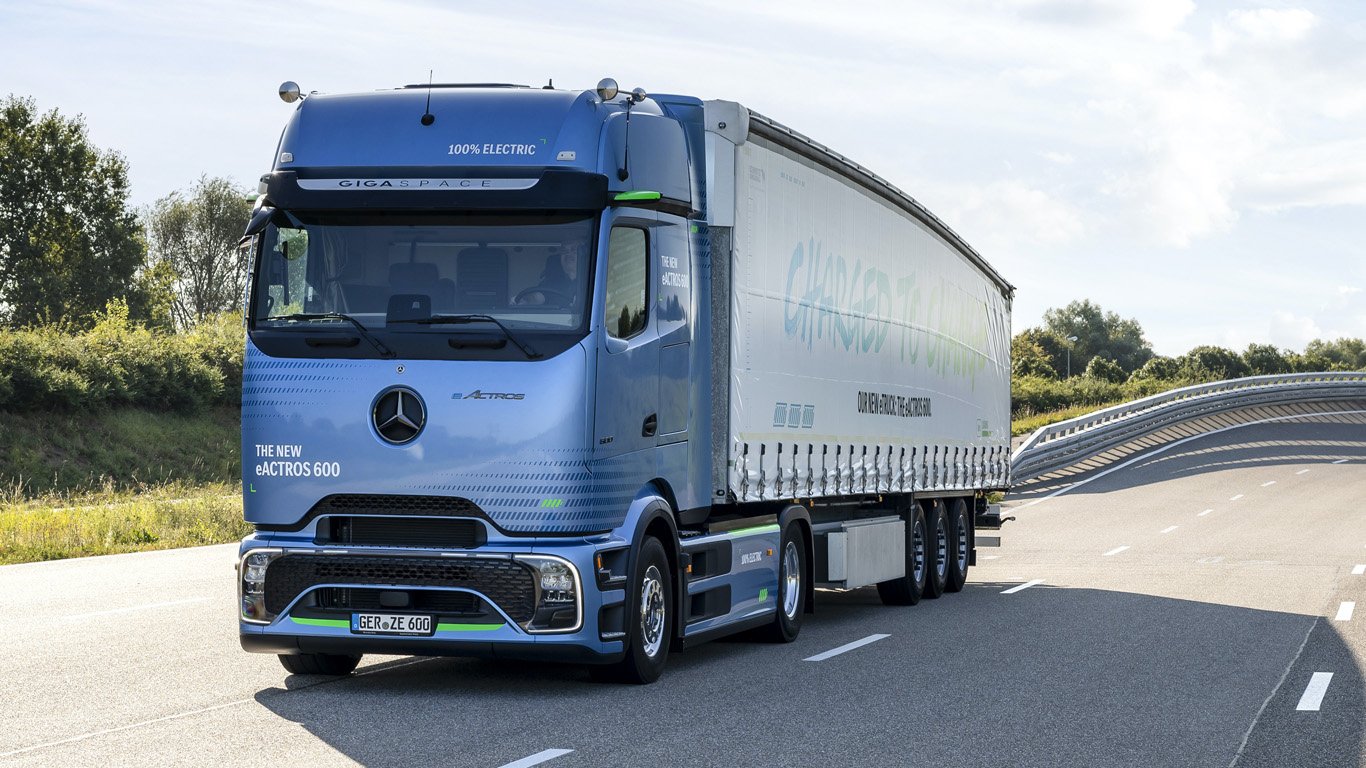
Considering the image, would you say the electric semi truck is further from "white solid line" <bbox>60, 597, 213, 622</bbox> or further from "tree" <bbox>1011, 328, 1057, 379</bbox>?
"tree" <bbox>1011, 328, 1057, 379</bbox>

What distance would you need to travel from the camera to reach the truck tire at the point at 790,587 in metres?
13.0

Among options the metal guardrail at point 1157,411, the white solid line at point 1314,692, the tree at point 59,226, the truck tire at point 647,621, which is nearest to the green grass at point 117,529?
the truck tire at point 647,621

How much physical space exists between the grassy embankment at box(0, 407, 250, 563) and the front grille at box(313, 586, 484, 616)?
474 inches

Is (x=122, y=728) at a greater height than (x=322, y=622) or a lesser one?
lesser

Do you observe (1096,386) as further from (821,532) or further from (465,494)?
(465,494)

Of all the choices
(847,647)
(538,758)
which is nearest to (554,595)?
(538,758)

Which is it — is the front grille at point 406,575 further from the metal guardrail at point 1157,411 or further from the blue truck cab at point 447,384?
the metal guardrail at point 1157,411

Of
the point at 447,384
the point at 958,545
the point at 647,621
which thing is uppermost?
the point at 447,384

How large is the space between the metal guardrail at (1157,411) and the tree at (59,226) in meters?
37.7

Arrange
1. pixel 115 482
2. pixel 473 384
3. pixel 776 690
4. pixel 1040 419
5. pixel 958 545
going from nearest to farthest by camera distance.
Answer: pixel 473 384
pixel 776 690
pixel 958 545
pixel 115 482
pixel 1040 419

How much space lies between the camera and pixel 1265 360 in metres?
145

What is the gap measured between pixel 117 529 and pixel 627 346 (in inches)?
635

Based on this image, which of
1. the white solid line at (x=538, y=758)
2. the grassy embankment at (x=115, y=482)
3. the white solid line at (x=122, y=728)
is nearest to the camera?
the white solid line at (x=538, y=758)

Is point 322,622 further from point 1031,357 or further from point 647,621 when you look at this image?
point 1031,357
